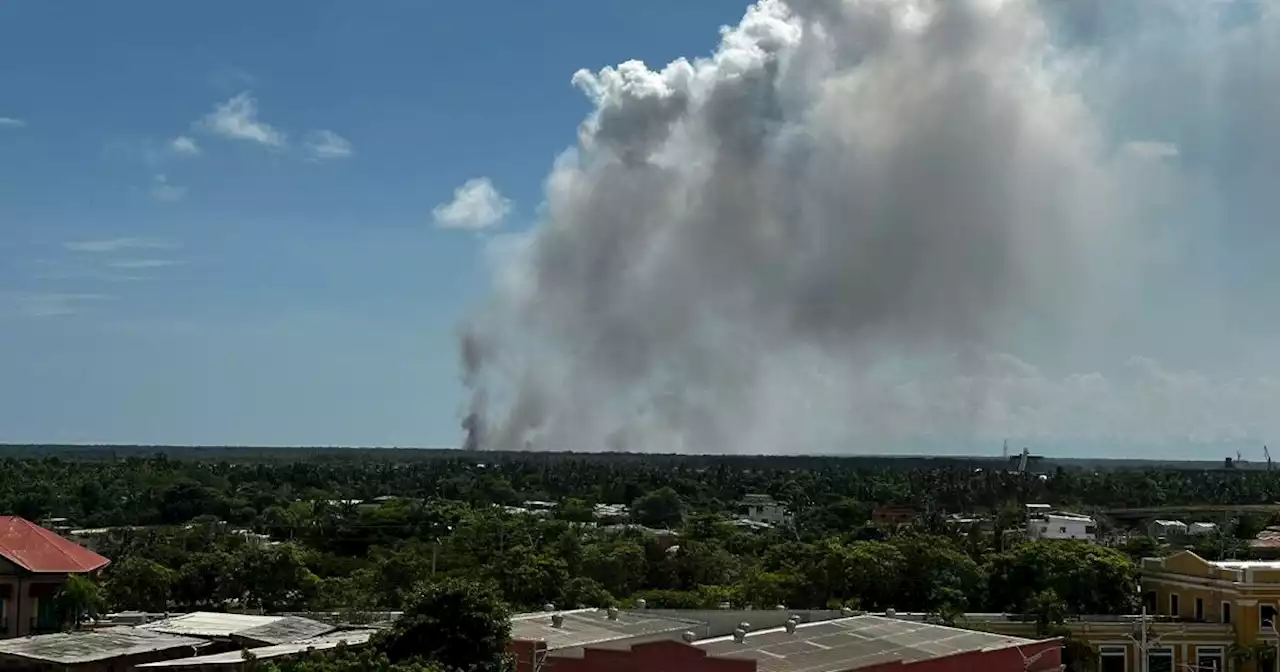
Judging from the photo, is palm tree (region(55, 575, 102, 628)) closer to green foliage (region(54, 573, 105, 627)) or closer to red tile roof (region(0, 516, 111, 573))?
green foliage (region(54, 573, 105, 627))

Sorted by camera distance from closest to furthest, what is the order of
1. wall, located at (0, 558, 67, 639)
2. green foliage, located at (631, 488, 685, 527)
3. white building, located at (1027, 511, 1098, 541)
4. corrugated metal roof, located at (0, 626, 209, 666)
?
corrugated metal roof, located at (0, 626, 209, 666) → wall, located at (0, 558, 67, 639) → white building, located at (1027, 511, 1098, 541) → green foliage, located at (631, 488, 685, 527)

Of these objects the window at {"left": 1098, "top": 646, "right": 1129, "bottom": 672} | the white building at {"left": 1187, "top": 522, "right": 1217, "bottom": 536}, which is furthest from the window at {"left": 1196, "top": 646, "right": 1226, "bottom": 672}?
the white building at {"left": 1187, "top": 522, "right": 1217, "bottom": 536}

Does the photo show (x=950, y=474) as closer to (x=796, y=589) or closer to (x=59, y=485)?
(x=59, y=485)

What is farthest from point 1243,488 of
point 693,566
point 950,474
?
point 693,566

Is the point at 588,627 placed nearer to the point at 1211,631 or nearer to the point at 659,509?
the point at 1211,631

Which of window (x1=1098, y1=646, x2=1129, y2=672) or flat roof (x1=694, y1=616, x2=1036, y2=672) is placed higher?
flat roof (x1=694, y1=616, x2=1036, y2=672)

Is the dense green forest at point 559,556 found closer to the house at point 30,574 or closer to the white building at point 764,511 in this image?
the white building at point 764,511
